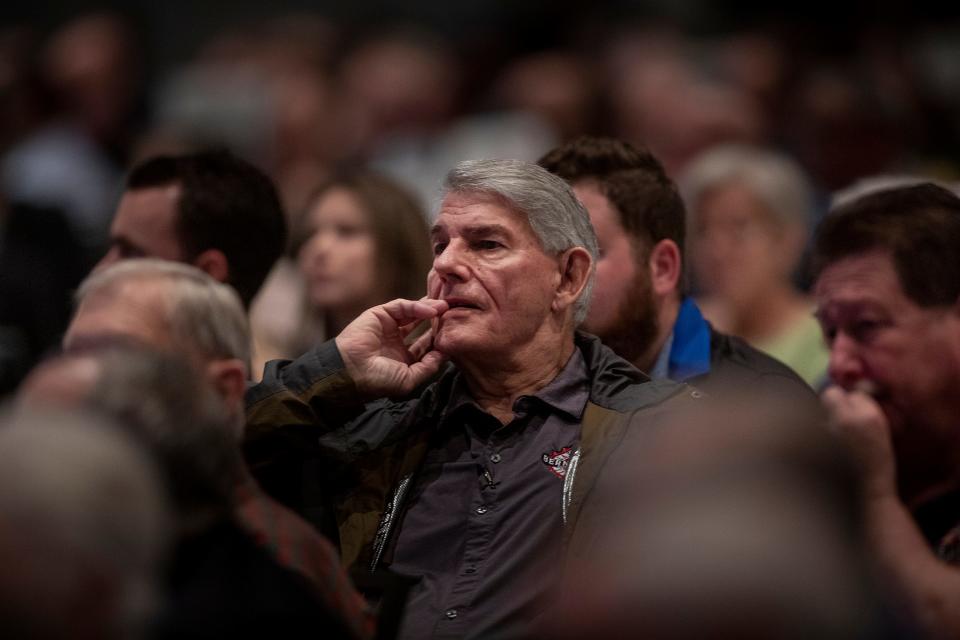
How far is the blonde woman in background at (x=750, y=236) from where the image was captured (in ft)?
16.8

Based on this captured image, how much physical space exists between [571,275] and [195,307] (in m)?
0.93

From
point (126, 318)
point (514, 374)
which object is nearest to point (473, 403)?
point (514, 374)

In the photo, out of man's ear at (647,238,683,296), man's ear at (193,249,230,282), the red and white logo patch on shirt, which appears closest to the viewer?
the red and white logo patch on shirt

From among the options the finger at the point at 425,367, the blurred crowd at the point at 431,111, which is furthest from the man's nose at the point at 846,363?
the blurred crowd at the point at 431,111

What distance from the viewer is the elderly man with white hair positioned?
310 centimetres

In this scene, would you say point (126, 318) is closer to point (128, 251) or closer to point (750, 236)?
point (128, 251)

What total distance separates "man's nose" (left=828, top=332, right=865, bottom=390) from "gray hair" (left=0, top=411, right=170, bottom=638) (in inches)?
66.4

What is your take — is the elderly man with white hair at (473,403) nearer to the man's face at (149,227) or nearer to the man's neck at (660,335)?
the man's neck at (660,335)

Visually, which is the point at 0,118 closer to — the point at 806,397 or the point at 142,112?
the point at 142,112

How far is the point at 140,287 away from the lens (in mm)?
2824

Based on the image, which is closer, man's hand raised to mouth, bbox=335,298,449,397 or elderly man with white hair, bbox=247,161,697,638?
elderly man with white hair, bbox=247,161,697,638

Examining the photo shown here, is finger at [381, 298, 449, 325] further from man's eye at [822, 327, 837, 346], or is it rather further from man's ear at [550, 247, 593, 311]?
man's eye at [822, 327, 837, 346]

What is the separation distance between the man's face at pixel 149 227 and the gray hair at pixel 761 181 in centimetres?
202

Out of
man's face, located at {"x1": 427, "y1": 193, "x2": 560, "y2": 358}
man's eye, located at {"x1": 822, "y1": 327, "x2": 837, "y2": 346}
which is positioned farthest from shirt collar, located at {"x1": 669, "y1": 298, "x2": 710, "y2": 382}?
man's face, located at {"x1": 427, "y1": 193, "x2": 560, "y2": 358}
